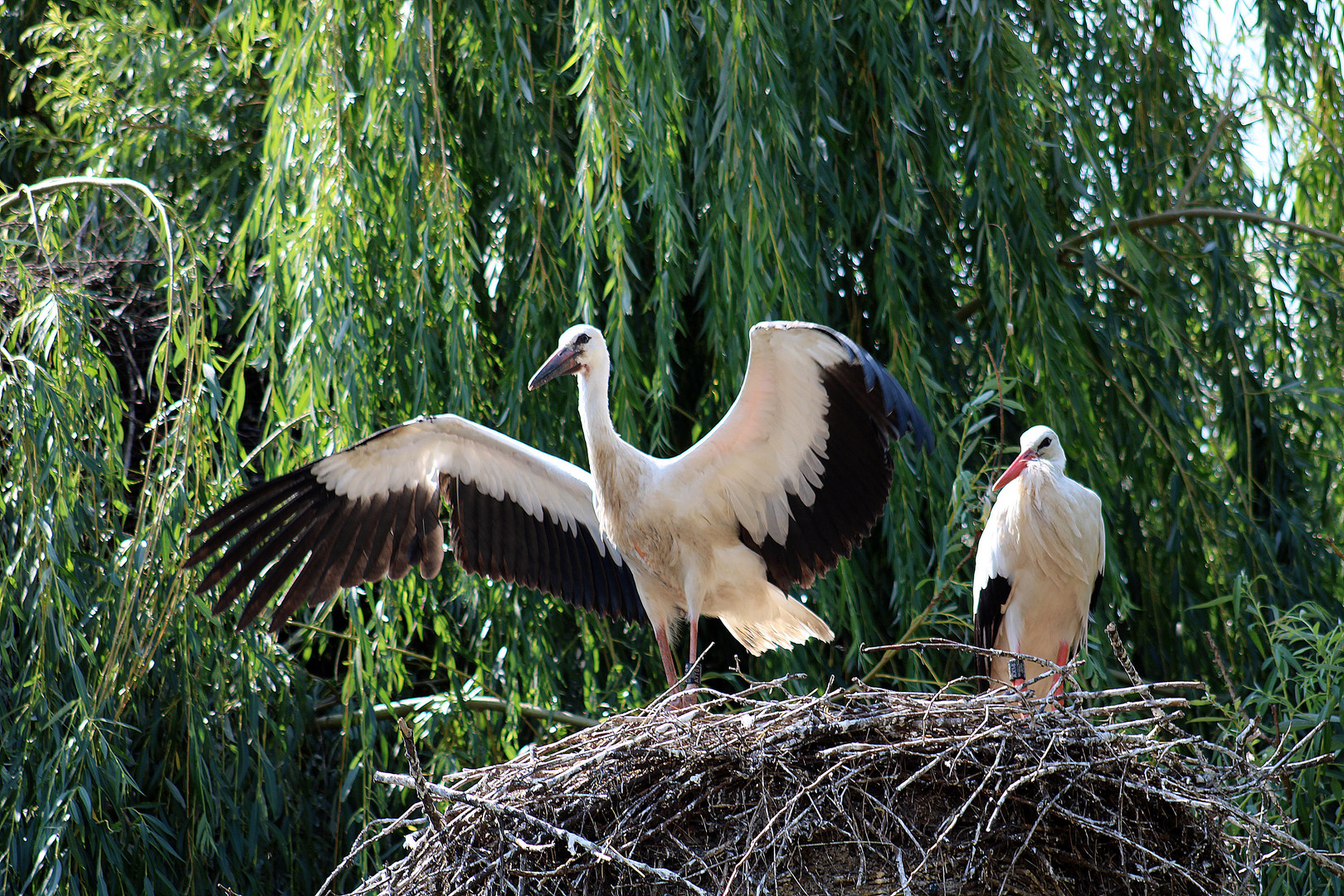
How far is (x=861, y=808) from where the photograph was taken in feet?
9.96

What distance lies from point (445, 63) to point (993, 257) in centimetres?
183

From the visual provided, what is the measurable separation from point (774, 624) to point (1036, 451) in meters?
0.91

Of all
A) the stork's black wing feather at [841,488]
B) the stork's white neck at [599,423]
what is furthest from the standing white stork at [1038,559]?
the stork's white neck at [599,423]

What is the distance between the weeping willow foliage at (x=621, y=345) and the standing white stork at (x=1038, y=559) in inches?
4.0

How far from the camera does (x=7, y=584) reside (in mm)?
4016

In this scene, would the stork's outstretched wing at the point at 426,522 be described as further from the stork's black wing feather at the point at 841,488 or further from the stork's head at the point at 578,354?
the stork's black wing feather at the point at 841,488

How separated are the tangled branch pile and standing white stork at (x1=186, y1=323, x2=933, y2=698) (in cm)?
97

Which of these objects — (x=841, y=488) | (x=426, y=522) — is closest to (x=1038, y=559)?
(x=841, y=488)

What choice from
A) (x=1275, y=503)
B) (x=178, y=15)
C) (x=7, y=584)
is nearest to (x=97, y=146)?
(x=178, y=15)

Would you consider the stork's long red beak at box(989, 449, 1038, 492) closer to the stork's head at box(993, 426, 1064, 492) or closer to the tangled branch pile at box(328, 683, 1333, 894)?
the stork's head at box(993, 426, 1064, 492)

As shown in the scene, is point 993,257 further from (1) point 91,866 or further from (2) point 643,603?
(1) point 91,866

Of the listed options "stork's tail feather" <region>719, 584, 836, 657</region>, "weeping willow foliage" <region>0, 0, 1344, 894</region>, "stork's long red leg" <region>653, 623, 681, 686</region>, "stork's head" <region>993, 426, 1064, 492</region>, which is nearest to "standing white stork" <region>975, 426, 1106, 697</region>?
"stork's head" <region>993, 426, 1064, 492</region>

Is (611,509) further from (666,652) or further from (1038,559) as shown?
(1038,559)

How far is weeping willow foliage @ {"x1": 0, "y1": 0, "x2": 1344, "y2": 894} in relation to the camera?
4.13 metres
